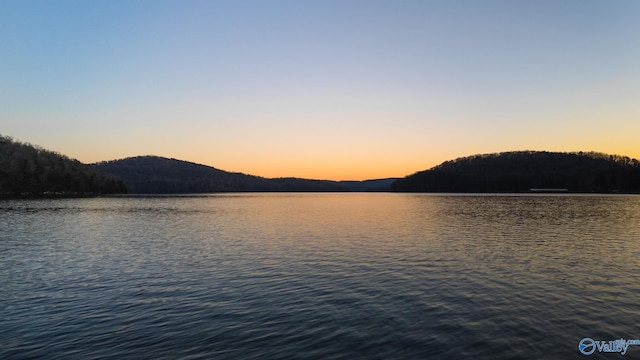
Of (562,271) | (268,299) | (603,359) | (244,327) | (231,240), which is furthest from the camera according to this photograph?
(231,240)

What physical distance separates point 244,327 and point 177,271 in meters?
16.5

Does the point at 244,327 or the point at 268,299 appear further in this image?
the point at 268,299

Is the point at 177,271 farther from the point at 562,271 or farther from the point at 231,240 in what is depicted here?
the point at 562,271

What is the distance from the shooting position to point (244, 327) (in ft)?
63.9

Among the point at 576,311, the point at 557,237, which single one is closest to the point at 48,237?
the point at 576,311
